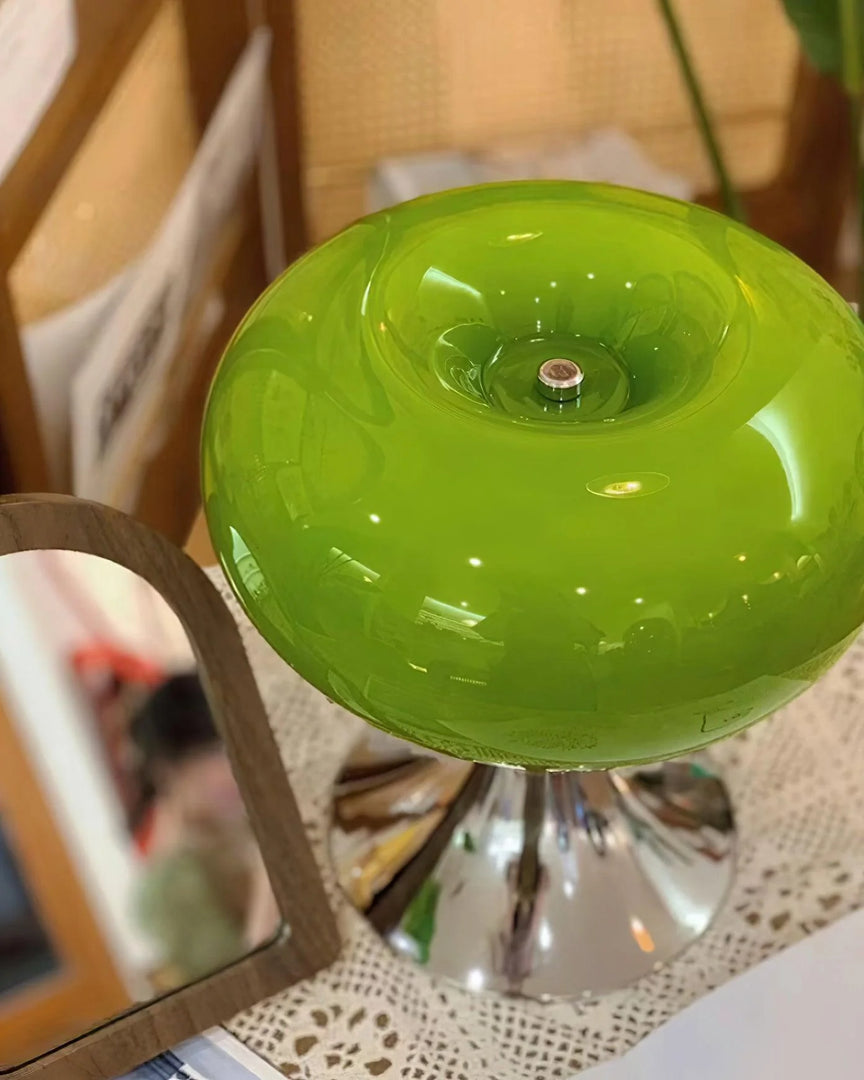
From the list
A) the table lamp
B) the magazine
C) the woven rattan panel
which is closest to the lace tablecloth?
the magazine

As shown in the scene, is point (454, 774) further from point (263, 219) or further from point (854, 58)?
point (263, 219)

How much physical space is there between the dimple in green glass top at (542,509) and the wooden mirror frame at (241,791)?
43 mm

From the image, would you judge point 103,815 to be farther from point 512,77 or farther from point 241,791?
point 512,77

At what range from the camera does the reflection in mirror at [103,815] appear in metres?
0.48

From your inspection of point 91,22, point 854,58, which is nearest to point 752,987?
point 854,58

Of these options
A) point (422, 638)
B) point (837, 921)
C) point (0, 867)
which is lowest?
point (837, 921)

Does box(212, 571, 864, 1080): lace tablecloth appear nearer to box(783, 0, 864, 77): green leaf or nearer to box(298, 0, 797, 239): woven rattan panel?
box(783, 0, 864, 77): green leaf

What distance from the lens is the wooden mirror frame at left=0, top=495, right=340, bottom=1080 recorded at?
0.45 metres

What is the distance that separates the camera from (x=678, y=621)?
1.23 feet

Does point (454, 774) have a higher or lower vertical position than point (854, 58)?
lower

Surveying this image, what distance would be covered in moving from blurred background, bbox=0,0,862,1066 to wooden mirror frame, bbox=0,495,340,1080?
10 mm

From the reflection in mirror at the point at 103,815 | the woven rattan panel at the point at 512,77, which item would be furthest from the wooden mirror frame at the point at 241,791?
the woven rattan panel at the point at 512,77

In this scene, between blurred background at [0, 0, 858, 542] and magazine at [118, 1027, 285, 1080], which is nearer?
magazine at [118, 1027, 285, 1080]

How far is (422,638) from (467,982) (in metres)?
0.25
